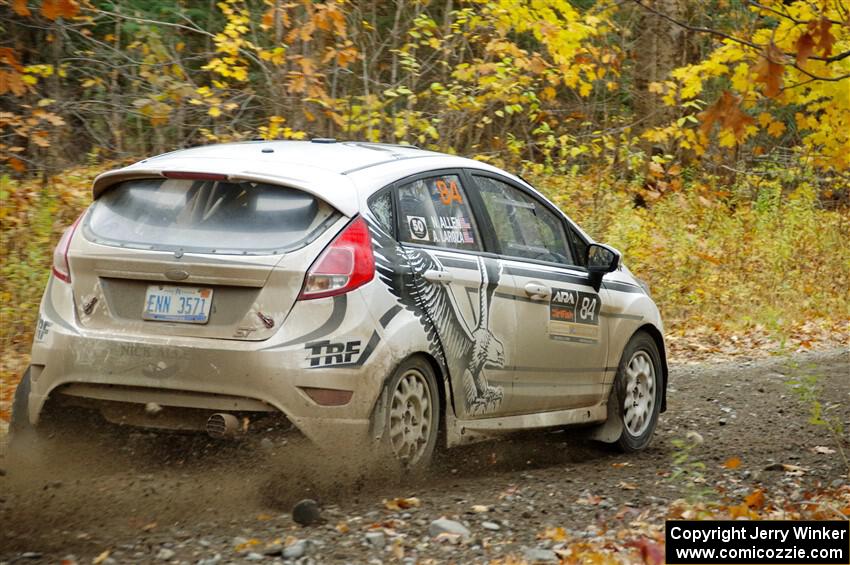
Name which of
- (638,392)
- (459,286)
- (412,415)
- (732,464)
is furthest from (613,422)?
(412,415)

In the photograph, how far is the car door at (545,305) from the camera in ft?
22.1

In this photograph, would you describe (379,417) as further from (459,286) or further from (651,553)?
(651,553)

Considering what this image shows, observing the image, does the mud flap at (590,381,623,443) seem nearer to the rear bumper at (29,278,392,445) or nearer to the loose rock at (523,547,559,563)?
the rear bumper at (29,278,392,445)

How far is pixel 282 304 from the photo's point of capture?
5316 millimetres

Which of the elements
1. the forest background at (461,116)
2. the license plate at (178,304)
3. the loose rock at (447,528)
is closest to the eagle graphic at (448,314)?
the license plate at (178,304)

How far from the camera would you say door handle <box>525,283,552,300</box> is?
22.1ft

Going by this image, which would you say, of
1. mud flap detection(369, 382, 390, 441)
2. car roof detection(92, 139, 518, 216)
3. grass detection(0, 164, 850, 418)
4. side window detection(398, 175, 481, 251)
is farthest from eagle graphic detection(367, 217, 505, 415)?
grass detection(0, 164, 850, 418)

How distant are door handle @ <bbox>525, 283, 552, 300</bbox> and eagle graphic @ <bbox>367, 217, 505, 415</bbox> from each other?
0.93 feet

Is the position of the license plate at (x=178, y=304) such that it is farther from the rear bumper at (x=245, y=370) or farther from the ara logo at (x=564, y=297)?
the ara logo at (x=564, y=297)

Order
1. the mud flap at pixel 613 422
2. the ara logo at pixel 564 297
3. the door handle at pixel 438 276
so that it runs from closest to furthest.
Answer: the door handle at pixel 438 276 → the ara logo at pixel 564 297 → the mud flap at pixel 613 422

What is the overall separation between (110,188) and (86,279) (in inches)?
22.5

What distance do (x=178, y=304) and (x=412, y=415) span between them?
4.12ft

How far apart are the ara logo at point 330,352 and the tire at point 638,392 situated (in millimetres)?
2749

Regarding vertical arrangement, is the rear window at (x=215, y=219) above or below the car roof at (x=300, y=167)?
below
